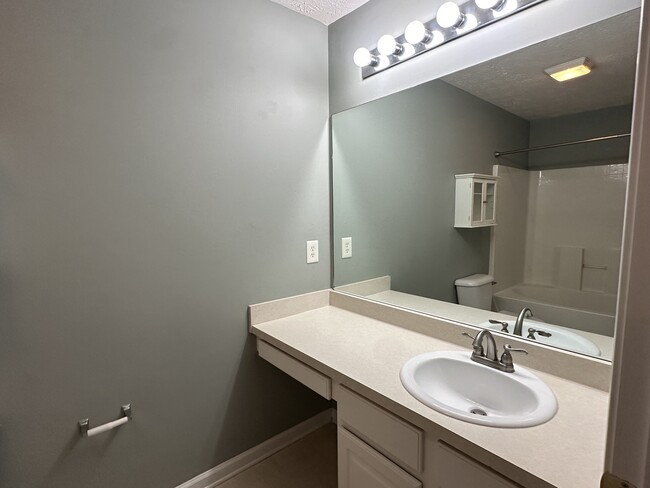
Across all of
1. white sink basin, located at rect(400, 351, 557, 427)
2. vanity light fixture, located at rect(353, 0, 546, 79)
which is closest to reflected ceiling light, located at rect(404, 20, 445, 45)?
vanity light fixture, located at rect(353, 0, 546, 79)

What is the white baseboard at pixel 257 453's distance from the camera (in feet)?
5.28

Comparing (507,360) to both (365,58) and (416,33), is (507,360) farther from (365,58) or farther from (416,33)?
(365,58)

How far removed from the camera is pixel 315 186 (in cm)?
189

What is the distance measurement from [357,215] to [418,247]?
0.41 metres

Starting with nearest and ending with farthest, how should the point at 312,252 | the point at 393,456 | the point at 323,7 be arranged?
1. the point at 393,456
2. the point at 323,7
3. the point at 312,252

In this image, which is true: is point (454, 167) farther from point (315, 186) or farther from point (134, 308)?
point (134, 308)

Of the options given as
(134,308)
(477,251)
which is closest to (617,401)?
(477,251)

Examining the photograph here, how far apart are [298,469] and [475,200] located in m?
1.61

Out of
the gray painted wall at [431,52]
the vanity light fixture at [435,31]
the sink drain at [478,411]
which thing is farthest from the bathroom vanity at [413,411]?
the vanity light fixture at [435,31]

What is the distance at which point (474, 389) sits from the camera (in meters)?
1.20

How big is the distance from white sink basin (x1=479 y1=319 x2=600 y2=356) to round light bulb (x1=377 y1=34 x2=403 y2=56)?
1.29 m

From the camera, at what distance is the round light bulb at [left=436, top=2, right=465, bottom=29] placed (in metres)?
1.29

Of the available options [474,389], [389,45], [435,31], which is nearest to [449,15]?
[435,31]

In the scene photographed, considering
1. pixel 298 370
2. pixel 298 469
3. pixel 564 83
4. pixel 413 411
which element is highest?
pixel 564 83
